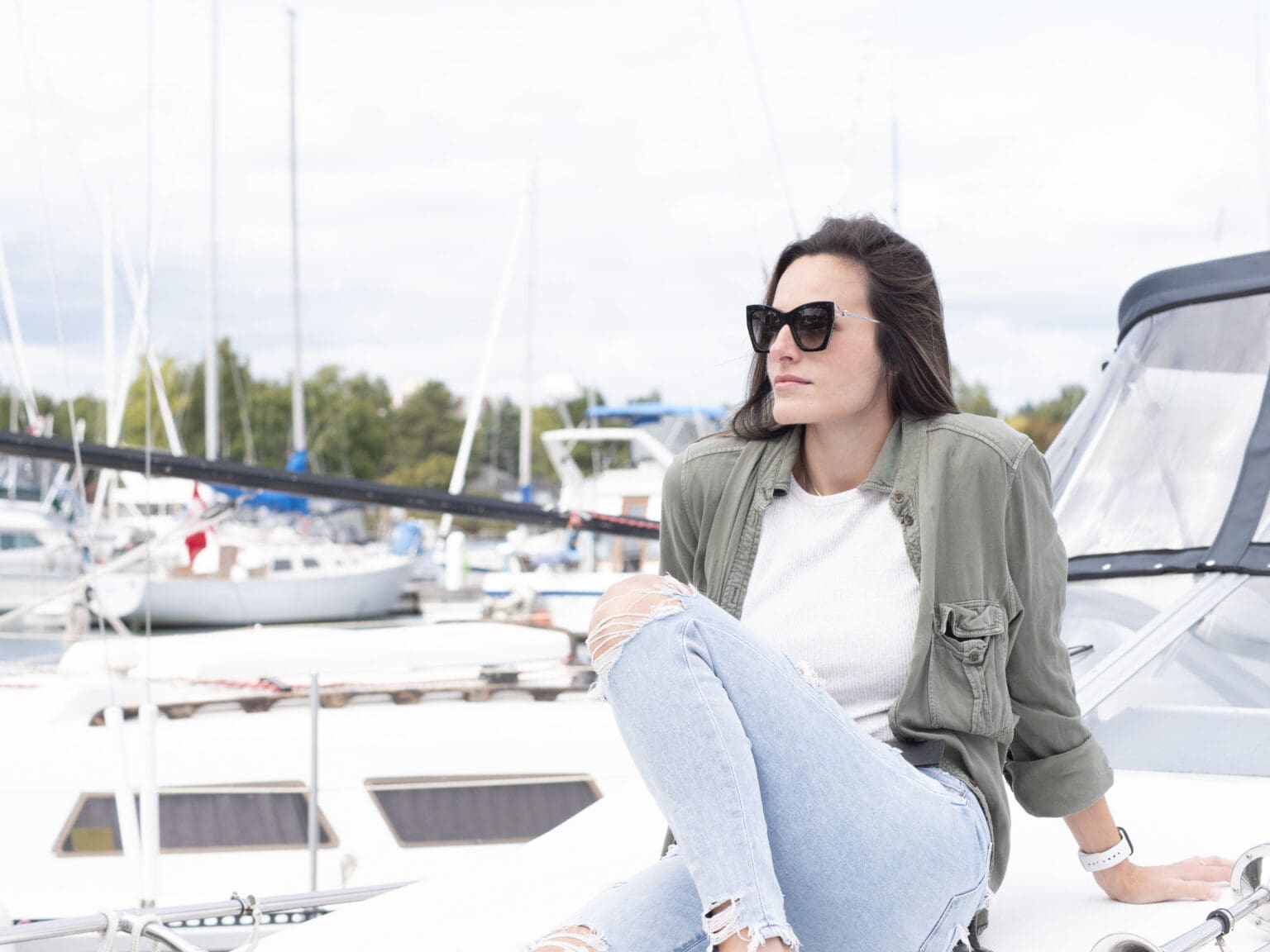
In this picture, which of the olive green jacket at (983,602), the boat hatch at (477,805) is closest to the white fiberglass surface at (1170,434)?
the olive green jacket at (983,602)

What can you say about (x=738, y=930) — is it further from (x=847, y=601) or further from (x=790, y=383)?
(x=790, y=383)

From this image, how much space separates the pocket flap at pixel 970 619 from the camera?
189 centimetres

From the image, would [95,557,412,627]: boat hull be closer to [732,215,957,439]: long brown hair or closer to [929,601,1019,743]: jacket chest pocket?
[732,215,957,439]: long brown hair

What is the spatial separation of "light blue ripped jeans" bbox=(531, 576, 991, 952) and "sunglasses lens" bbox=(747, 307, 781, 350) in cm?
57

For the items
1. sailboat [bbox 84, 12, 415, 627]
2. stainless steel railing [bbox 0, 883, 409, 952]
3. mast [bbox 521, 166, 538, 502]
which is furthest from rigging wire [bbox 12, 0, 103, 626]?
mast [bbox 521, 166, 538, 502]

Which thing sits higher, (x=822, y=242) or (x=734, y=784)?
(x=822, y=242)

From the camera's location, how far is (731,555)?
2.10m

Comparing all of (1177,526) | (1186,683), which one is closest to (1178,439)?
(1177,526)

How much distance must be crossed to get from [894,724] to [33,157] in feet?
14.9

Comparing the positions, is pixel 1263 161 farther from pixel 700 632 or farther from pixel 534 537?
pixel 534 537

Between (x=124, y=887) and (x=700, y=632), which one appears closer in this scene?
(x=700, y=632)

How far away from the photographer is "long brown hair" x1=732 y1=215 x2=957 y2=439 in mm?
2076

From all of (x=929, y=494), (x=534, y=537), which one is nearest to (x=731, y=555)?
(x=929, y=494)

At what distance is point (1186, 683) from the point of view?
9.92 feet
